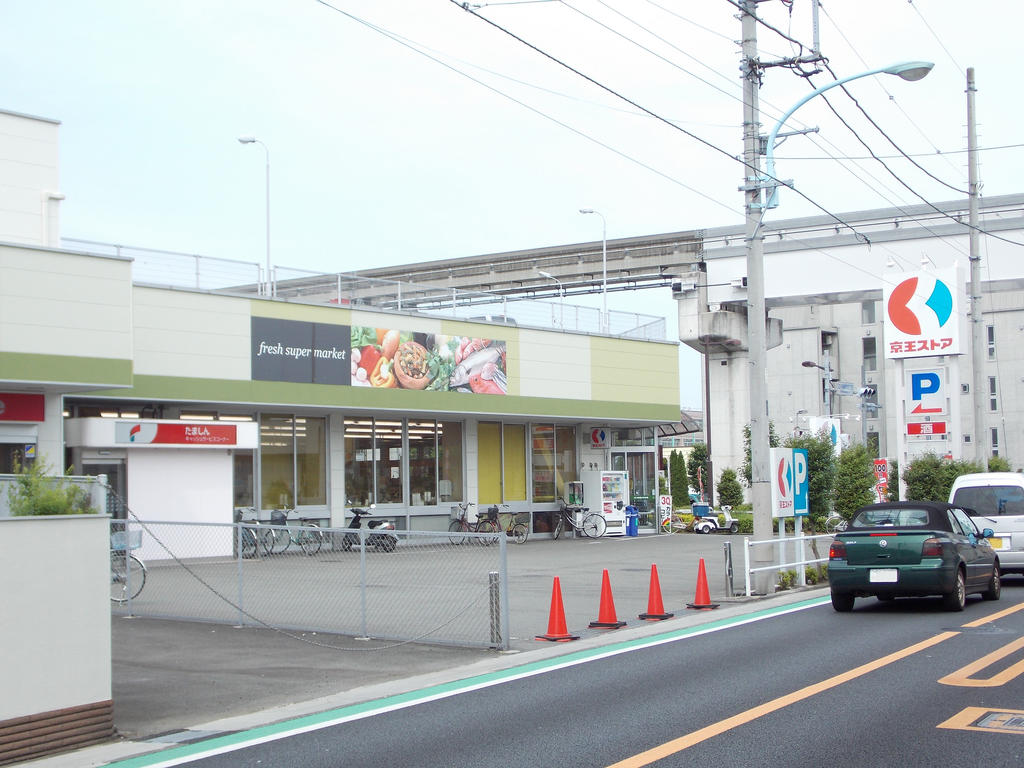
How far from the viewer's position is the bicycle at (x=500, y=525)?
32.0 m

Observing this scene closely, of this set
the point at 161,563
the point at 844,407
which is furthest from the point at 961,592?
the point at 844,407

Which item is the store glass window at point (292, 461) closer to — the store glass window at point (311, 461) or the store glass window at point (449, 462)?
the store glass window at point (311, 461)

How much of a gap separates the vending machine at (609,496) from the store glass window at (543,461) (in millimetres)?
1332

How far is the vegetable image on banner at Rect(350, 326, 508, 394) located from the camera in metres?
29.0

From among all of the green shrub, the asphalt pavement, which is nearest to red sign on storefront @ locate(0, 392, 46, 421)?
the asphalt pavement

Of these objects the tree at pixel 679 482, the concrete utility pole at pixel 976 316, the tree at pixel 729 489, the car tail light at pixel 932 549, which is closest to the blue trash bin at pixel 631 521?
the concrete utility pole at pixel 976 316

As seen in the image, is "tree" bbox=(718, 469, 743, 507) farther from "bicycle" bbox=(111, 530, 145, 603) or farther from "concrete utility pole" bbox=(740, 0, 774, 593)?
"bicycle" bbox=(111, 530, 145, 603)

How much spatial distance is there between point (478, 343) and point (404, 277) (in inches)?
1162

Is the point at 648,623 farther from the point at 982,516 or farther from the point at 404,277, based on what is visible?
the point at 404,277

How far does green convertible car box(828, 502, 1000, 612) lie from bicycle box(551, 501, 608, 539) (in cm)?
1987

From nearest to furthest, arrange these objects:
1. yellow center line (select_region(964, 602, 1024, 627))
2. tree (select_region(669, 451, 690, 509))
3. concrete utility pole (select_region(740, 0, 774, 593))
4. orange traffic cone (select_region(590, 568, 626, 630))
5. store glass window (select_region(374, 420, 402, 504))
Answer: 1. yellow center line (select_region(964, 602, 1024, 627))
2. orange traffic cone (select_region(590, 568, 626, 630))
3. concrete utility pole (select_region(740, 0, 774, 593))
4. store glass window (select_region(374, 420, 402, 504))
5. tree (select_region(669, 451, 690, 509))

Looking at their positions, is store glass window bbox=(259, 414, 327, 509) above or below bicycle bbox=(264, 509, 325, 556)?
above

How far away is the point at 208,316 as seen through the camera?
1011 inches

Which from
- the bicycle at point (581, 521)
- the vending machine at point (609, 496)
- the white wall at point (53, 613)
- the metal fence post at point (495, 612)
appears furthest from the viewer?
the vending machine at point (609, 496)
